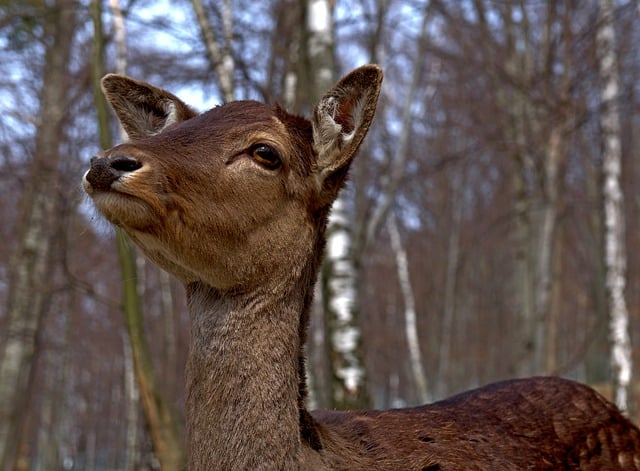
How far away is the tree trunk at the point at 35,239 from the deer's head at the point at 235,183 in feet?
25.3

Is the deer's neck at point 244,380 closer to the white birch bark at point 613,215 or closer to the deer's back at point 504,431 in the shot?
the deer's back at point 504,431

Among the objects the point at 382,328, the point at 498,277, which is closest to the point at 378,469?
the point at 382,328

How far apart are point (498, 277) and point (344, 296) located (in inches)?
1054

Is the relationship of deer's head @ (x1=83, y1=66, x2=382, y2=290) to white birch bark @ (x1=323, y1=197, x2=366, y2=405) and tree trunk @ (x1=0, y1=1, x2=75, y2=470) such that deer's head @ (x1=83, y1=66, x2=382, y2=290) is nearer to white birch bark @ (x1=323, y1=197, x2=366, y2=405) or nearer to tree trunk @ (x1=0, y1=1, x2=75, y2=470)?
white birch bark @ (x1=323, y1=197, x2=366, y2=405)

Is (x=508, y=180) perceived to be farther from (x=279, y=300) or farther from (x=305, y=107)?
(x=279, y=300)

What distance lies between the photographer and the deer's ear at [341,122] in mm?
3457

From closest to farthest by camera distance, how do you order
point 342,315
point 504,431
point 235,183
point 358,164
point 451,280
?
point 235,183 < point 504,431 < point 342,315 < point 358,164 < point 451,280

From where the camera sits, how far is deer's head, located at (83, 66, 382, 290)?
2.84 meters

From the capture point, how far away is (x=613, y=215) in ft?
32.8

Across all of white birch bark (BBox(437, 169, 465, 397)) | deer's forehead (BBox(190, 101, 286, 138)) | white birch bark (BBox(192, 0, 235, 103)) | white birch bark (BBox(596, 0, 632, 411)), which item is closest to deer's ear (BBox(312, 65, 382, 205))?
deer's forehead (BBox(190, 101, 286, 138))

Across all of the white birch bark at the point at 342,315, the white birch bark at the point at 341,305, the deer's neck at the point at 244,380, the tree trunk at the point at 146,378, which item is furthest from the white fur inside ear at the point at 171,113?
the white birch bark at the point at 342,315

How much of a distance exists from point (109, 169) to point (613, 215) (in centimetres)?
848

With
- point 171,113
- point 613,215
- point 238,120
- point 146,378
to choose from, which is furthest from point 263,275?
point 613,215

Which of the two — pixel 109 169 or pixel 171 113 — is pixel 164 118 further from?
pixel 109 169
